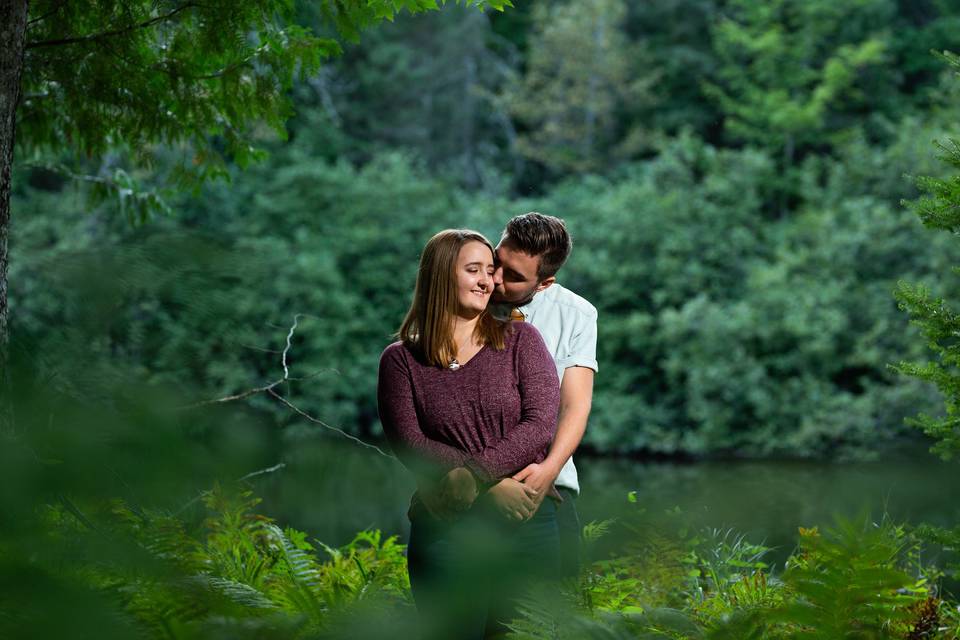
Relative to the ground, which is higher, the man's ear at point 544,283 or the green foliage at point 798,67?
the green foliage at point 798,67

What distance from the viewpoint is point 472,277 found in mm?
2404

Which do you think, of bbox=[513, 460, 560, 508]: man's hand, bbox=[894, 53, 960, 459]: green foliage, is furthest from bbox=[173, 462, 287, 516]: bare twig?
bbox=[894, 53, 960, 459]: green foliage

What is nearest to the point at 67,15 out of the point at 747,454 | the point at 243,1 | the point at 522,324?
the point at 243,1

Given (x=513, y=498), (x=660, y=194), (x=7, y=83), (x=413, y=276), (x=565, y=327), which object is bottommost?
(x=413, y=276)

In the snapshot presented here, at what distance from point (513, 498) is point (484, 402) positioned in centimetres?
23

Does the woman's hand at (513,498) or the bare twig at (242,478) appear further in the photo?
the woman's hand at (513,498)

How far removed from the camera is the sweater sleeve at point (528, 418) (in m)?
2.31

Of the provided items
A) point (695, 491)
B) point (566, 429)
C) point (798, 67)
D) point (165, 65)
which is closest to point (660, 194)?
point (798, 67)

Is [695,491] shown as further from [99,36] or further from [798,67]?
[798,67]

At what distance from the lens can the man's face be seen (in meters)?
2.54

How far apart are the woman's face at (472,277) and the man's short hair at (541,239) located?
0.42 ft

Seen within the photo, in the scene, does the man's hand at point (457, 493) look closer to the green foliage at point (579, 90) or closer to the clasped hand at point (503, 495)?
the clasped hand at point (503, 495)

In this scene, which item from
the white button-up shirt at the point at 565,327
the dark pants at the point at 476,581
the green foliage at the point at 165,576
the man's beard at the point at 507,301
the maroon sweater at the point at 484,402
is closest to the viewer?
the green foliage at the point at 165,576

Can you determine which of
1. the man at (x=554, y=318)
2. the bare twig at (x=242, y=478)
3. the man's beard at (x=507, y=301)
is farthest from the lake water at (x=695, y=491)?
the man's beard at (x=507, y=301)
